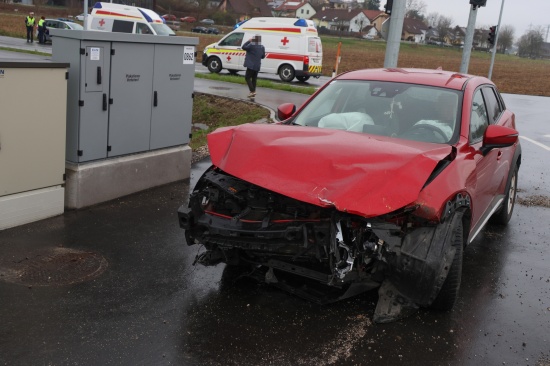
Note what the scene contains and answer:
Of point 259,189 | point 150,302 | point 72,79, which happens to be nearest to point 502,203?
point 259,189

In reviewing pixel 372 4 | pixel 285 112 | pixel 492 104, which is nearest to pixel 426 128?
pixel 285 112

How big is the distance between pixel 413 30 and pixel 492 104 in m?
129

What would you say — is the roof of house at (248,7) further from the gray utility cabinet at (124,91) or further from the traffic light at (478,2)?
the gray utility cabinet at (124,91)

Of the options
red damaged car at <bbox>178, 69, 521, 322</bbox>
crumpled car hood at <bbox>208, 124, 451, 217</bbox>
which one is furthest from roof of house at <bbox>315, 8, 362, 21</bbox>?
crumpled car hood at <bbox>208, 124, 451, 217</bbox>

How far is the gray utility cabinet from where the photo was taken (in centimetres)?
688

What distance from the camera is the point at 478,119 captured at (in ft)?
19.7

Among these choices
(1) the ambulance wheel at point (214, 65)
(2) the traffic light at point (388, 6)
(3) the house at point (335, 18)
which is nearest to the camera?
(2) the traffic light at point (388, 6)

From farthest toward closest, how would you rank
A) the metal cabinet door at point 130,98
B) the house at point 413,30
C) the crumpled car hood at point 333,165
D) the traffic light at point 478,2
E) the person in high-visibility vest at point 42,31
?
1. the house at point 413,30
2. the person in high-visibility vest at point 42,31
3. the traffic light at point 478,2
4. the metal cabinet door at point 130,98
5. the crumpled car hood at point 333,165

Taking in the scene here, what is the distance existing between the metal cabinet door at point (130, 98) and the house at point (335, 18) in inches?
5358

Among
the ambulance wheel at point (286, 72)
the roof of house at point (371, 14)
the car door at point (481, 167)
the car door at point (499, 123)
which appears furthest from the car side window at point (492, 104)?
the roof of house at point (371, 14)

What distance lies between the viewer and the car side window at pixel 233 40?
2625 cm

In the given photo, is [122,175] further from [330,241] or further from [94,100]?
[330,241]

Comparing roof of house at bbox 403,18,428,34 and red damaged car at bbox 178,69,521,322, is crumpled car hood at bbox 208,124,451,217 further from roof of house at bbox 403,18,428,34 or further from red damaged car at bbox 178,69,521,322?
roof of house at bbox 403,18,428,34

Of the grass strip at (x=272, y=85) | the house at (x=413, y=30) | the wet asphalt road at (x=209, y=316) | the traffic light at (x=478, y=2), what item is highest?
the house at (x=413, y=30)
